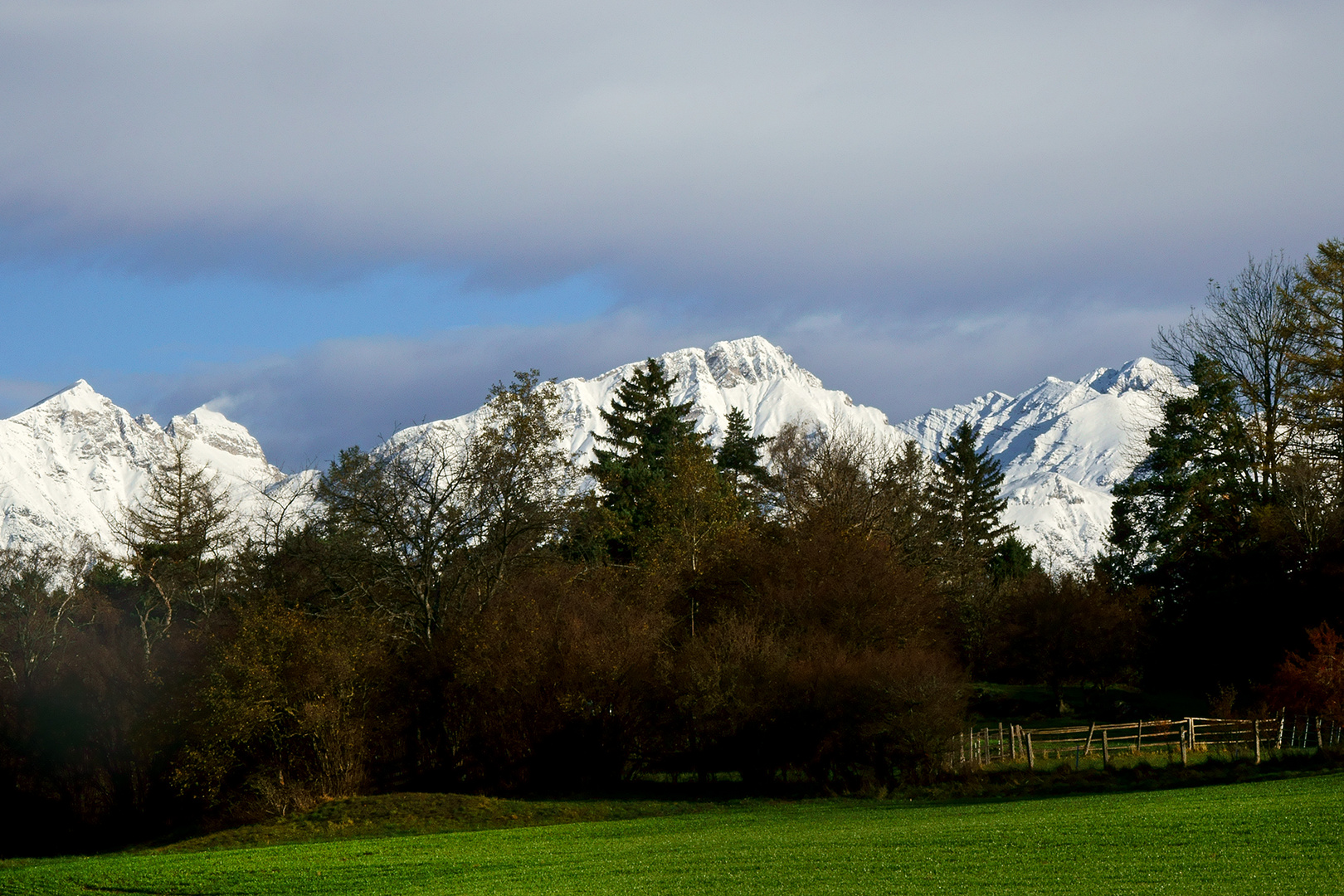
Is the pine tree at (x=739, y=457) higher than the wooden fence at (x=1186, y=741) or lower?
higher

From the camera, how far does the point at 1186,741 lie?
3397cm

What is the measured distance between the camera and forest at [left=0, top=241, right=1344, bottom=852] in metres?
35.0

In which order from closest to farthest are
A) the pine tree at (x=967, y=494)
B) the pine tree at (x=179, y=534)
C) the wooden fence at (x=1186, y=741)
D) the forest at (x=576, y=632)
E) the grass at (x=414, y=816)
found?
the grass at (x=414, y=816) < the wooden fence at (x=1186, y=741) < the forest at (x=576, y=632) < the pine tree at (x=179, y=534) < the pine tree at (x=967, y=494)

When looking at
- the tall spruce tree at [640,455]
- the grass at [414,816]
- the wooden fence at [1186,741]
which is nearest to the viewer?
the grass at [414,816]

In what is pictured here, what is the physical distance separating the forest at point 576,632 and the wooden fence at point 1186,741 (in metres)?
1.23

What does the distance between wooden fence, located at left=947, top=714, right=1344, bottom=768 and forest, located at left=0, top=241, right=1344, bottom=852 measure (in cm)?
123

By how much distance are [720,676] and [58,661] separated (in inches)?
1077

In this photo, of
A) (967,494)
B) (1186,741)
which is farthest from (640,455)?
(1186,741)

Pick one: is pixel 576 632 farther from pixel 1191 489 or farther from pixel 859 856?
pixel 1191 489

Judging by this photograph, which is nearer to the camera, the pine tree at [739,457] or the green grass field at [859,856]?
the green grass field at [859,856]

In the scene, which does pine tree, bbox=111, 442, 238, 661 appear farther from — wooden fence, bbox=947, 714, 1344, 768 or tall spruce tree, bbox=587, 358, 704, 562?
wooden fence, bbox=947, 714, 1344, 768

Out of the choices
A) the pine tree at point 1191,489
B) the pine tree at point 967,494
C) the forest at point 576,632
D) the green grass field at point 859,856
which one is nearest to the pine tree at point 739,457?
the pine tree at point 967,494

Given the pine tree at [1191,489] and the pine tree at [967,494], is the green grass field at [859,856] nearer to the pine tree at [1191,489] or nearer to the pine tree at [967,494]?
the pine tree at [1191,489]

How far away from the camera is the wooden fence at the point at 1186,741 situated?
32.5 metres
